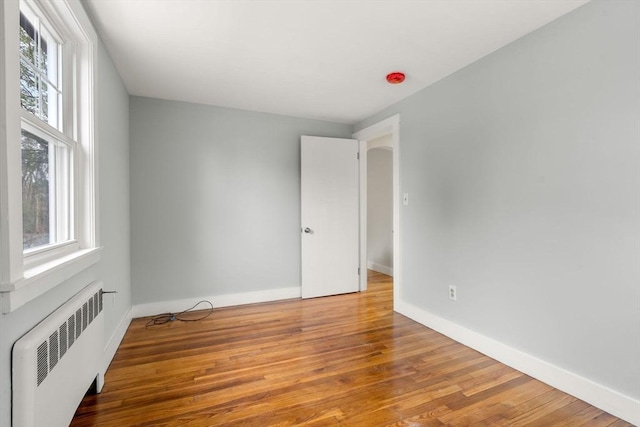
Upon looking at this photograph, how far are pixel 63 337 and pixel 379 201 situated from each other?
501cm

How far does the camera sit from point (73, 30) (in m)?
1.65

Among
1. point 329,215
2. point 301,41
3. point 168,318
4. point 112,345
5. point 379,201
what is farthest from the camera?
point 379,201

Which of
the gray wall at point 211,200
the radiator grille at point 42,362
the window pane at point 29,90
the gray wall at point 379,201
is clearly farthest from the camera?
the gray wall at point 379,201

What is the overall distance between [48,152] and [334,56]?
75.8 inches

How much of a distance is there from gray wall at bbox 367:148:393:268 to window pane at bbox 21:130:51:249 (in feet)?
15.9

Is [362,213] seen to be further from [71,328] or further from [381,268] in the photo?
[71,328]

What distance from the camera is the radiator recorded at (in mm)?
1004

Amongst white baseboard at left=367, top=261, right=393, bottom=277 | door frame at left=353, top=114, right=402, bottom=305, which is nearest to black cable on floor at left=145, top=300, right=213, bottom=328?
Answer: door frame at left=353, top=114, right=402, bottom=305

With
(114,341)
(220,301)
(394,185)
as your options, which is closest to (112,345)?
(114,341)

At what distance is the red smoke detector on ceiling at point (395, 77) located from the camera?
262 cm

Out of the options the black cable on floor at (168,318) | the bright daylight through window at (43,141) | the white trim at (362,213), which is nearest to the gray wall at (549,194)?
the white trim at (362,213)

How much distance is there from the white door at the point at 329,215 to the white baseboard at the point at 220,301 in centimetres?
25

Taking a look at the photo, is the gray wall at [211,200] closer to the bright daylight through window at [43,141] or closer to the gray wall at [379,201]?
the bright daylight through window at [43,141]

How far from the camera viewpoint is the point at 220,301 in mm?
3473
